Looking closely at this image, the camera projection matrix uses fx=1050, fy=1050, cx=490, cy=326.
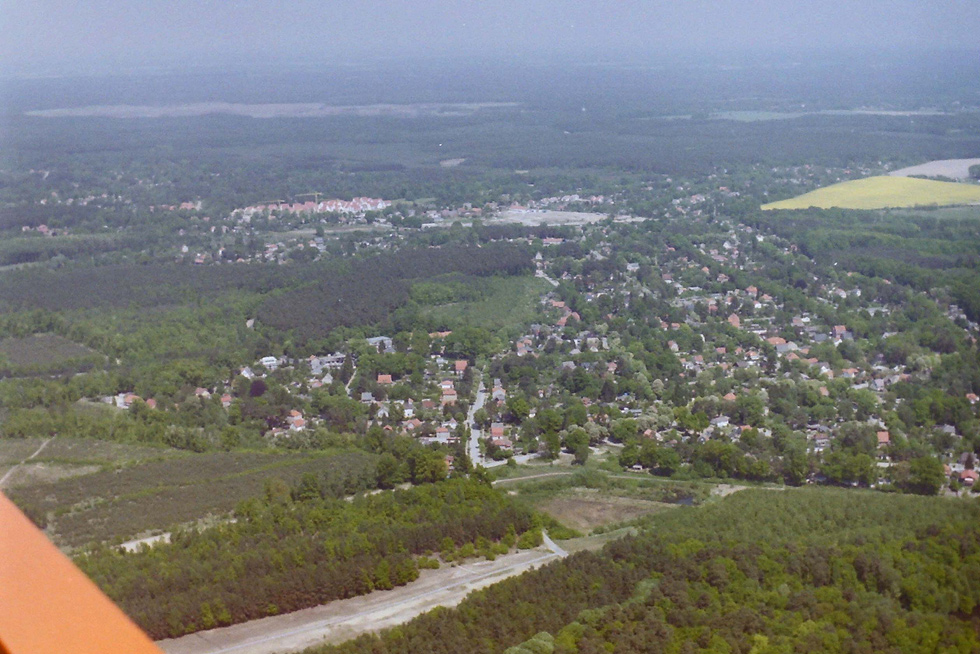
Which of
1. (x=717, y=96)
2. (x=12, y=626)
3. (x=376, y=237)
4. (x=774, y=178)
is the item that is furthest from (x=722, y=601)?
(x=717, y=96)

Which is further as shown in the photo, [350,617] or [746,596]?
[350,617]

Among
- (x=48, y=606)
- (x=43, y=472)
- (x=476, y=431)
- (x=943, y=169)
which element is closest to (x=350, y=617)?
(x=43, y=472)

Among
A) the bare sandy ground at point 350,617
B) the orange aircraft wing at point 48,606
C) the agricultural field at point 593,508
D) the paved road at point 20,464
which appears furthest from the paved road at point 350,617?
the paved road at point 20,464

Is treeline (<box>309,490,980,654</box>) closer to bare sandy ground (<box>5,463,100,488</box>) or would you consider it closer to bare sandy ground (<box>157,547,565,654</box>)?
bare sandy ground (<box>157,547,565,654</box>)

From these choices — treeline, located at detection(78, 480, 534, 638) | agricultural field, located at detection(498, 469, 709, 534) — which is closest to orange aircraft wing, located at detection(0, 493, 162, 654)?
treeline, located at detection(78, 480, 534, 638)

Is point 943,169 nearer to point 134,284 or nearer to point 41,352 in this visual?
point 134,284

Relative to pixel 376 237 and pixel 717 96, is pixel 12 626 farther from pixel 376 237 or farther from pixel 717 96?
pixel 717 96
